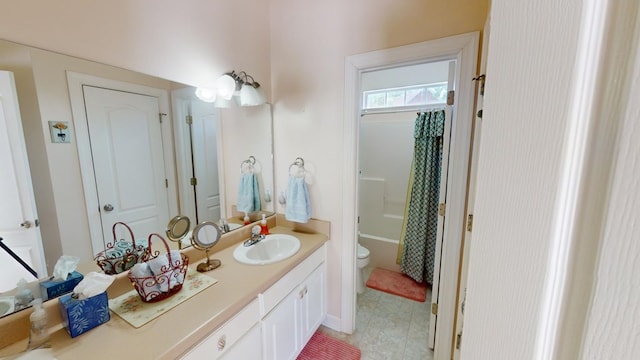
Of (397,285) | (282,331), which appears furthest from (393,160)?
(282,331)

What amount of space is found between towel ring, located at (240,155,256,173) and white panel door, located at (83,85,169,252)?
1.93 ft

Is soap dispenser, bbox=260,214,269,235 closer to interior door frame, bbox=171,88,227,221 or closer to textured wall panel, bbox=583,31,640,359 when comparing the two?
interior door frame, bbox=171,88,227,221

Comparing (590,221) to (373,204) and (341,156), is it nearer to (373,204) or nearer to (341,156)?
(341,156)

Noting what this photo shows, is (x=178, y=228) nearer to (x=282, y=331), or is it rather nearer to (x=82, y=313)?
(x=82, y=313)

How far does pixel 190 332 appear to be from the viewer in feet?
2.91

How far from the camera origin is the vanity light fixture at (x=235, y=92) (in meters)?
1.58

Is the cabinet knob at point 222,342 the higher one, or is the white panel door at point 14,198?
the white panel door at point 14,198

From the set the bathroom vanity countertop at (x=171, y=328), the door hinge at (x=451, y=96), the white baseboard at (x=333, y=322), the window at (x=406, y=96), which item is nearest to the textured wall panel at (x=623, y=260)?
the bathroom vanity countertop at (x=171, y=328)

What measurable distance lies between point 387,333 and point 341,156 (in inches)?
56.2

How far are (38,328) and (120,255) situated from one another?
34 centimetres

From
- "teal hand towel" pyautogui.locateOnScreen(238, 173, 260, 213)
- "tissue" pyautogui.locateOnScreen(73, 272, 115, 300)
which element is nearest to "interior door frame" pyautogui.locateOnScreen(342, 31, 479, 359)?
"teal hand towel" pyautogui.locateOnScreen(238, 173, 260, 213)

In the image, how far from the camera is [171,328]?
35.8 inches

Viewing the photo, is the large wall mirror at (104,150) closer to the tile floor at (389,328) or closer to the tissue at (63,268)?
the tissue at (63,268)

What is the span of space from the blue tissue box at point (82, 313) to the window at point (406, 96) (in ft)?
9.84
